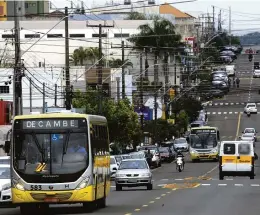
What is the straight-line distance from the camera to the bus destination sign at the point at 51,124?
26.5 m

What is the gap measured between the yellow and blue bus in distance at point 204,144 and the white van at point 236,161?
22.5 meters

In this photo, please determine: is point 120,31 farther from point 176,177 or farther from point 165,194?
point 165,194

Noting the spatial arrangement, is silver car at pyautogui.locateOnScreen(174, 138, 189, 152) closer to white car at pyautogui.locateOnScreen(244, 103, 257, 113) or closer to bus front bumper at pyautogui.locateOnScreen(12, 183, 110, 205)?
white car at pyautogui.locateOnScreen(244, 103, 257, 113)

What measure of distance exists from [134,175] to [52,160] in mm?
15873

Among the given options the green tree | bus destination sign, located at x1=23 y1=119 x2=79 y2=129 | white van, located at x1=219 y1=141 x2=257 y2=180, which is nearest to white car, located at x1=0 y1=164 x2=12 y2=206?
bus destination sign, located at x1=23 y1=119 x2=79 y2=129

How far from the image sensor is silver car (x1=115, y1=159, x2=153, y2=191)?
41.8 m

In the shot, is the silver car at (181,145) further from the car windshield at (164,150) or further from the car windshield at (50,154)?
the car windshield at (50,154)

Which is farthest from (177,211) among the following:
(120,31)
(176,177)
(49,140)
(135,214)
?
(120,31)

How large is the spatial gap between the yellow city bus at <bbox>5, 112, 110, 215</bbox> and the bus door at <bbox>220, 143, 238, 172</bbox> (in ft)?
89.4

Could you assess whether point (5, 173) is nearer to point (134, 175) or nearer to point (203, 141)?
point (134, 175)

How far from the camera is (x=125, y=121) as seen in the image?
250 ft

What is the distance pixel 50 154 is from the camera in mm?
26250

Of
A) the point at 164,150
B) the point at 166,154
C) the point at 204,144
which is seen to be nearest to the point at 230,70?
the point at 164,150

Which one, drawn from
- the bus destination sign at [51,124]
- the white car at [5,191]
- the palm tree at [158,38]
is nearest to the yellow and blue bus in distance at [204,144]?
the palm tree at [158,38]
